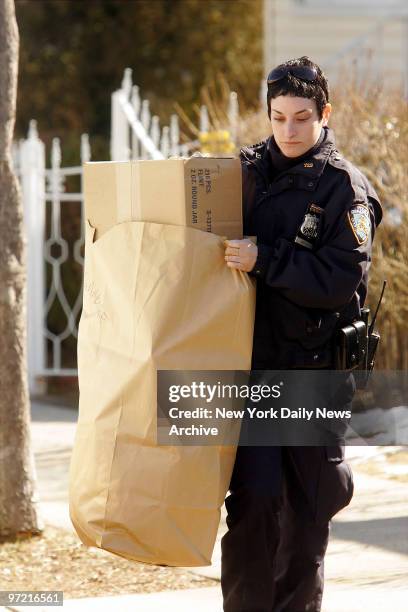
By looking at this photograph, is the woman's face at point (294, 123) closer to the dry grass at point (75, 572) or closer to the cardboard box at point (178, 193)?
the cardboard box at point (178, 193)

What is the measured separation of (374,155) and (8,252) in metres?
3.16

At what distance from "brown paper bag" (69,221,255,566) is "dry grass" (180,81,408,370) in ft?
12.2

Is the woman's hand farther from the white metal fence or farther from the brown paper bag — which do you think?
the white metal fence

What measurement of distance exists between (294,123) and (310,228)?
0.30 metres

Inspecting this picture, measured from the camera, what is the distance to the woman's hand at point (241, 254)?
3.18 metres

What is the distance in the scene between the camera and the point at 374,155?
723 centimetres

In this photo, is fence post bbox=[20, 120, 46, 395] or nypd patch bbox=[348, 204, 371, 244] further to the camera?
fence post bbox=[20, 120, 46, 395]

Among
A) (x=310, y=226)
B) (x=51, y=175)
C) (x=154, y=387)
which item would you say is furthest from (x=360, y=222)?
(x=51, y=175)

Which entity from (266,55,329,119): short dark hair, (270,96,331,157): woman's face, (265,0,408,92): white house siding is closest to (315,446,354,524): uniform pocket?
(270,96,331,157): woman's face

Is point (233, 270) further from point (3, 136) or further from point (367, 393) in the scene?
point (367, 393)

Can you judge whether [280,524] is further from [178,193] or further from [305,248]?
[178,193]

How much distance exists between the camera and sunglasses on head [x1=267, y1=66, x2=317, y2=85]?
10.9 ft

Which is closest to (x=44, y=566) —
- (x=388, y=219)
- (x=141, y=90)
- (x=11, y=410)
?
(x=11, y=410)

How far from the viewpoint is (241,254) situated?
125 inches
